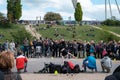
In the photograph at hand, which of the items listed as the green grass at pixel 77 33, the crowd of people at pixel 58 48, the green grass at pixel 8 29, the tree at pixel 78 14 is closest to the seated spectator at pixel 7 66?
the crowd of people at pixel 58 48

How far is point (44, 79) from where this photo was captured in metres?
17.9

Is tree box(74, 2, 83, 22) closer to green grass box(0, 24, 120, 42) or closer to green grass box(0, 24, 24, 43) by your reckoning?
green grass box(0, 24, 120, 42)

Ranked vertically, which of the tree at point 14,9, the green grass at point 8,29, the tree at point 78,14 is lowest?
the green grass at point 8,29

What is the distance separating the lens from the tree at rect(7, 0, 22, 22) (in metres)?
90.8

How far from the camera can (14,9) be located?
91250mm

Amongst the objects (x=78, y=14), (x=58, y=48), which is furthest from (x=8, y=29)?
(x=58, y=48)

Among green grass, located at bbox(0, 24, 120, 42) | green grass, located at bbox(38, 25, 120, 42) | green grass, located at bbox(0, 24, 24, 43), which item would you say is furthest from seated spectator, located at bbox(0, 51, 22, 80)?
green grass, located at bbox(38, 25, 120, 42)

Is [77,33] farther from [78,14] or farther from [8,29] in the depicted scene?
[78,14]

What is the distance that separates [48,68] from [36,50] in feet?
41.3

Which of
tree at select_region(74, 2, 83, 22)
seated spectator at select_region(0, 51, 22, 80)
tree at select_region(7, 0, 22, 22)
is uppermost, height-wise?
seated spectator at select_region(0, 51, 22, 80)

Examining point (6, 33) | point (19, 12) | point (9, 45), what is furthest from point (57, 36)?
point (9, 45)

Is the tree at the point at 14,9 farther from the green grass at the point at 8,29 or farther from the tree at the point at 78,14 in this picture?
the tree at the point at 78,14

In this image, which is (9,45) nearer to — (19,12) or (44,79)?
(44,79)

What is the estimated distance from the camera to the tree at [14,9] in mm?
90750
